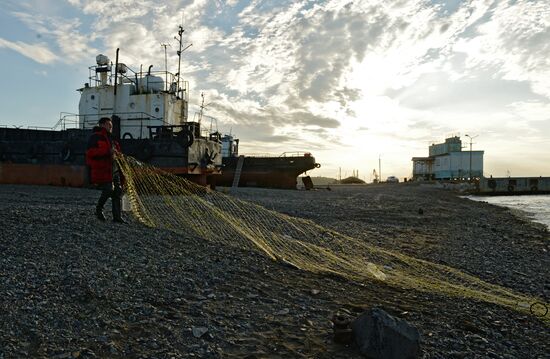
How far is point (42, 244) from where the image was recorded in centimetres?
548

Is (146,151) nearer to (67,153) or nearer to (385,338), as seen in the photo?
(67,153)

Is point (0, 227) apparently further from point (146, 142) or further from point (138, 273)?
point (146, 142)

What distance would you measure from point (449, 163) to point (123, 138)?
75.5m

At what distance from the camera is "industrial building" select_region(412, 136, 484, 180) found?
7888 cm

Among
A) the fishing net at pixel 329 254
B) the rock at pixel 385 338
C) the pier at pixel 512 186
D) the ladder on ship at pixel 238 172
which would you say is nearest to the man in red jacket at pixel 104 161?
the fishing net at pixel 329 254

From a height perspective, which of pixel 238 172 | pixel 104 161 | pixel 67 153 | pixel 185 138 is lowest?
pixel 104 161

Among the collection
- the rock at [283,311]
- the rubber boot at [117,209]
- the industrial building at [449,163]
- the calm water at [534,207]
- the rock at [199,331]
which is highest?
the industrial building at [449,163]

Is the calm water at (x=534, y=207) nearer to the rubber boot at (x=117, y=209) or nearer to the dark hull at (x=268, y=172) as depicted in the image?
the dark hull at (x=268, y=172)

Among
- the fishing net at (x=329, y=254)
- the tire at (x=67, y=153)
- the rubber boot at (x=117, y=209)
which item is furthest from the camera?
the tire at (x=67, y=153)

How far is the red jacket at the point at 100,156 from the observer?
7.47m

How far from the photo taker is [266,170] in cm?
3338

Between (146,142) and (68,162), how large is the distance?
14.7 ft

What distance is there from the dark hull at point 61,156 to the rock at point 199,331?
16.2 meters

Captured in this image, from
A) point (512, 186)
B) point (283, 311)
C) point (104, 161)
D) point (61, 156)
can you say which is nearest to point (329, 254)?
point (283, 311)
